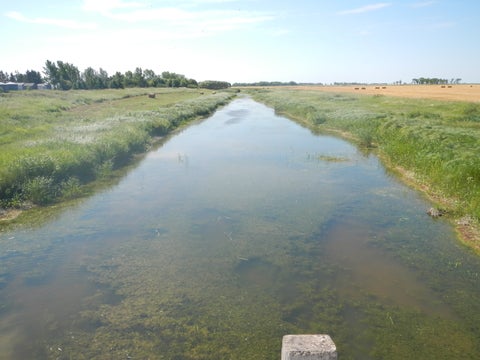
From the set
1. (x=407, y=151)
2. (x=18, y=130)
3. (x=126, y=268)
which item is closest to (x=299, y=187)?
(x=407, y=151)

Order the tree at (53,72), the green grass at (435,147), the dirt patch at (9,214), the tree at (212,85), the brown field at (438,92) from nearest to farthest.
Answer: the dirt patch at (9,214), the green grass at (435,147), the brown field at (438,92), the tree at (53,72), the tree at (212,85)

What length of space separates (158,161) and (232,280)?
13.5 metres

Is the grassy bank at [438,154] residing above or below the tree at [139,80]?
below

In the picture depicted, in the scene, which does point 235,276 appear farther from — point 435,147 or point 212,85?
point 212,85

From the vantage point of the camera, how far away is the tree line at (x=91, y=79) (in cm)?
9419

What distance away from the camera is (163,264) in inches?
334

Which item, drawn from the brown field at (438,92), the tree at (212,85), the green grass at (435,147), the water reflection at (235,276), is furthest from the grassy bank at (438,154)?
the tree at (212,85)

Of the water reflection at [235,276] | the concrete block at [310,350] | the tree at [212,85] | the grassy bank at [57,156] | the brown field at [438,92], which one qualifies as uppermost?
the tree at [212,85]

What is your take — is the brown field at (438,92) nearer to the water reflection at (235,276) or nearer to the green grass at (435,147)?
the green grass at (435,147)

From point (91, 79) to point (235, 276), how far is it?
341 feet

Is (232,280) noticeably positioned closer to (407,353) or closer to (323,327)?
(323,327)

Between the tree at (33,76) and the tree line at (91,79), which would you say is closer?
the tree line at (91,79)

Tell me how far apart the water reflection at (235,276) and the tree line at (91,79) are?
94.7 m

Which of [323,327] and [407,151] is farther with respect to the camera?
[407,151]
